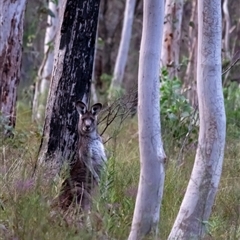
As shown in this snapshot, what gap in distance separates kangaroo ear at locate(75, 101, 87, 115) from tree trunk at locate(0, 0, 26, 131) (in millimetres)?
2489

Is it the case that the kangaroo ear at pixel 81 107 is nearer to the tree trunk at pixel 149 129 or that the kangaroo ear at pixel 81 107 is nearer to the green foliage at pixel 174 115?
the tree trunk at pixel 149 129

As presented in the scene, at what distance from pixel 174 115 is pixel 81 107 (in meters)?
2.77

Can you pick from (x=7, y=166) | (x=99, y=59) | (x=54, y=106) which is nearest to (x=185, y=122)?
(x=54, y=106)

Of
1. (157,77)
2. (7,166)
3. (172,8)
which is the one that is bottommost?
(7,166)

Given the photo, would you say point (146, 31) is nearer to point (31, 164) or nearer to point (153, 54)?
point (153, 54)

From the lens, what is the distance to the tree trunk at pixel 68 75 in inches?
324

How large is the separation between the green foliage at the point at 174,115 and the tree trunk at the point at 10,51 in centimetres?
203

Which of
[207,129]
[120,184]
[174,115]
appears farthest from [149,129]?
[174,115]

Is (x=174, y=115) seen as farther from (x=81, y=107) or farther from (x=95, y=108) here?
(x=81, y=107)

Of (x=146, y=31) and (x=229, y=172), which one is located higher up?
(x=146, y=31)

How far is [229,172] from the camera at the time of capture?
9.11 metres

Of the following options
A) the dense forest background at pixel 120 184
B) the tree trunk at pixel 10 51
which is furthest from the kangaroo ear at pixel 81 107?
the tree trunk at pixel 10 51

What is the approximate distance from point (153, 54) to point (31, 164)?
219 centimetres

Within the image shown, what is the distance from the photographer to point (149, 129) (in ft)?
20.3
